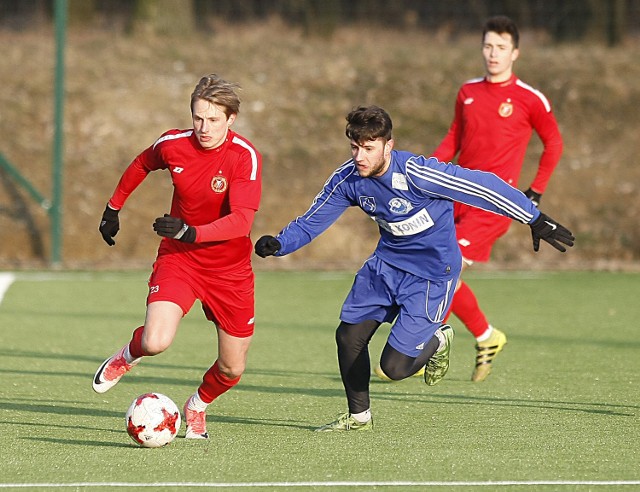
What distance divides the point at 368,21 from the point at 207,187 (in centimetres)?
1370

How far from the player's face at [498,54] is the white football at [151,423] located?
3.55m

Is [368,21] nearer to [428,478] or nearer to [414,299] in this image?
[414,299]

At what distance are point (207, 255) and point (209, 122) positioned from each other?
25.9 inches

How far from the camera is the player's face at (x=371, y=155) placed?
5816 mm

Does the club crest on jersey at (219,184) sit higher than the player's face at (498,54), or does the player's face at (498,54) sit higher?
the player's face at (498,54)

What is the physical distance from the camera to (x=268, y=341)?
9.55m

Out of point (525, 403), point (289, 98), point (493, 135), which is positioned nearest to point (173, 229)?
point (525, 403)

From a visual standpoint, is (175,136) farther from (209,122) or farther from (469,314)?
(469,314)

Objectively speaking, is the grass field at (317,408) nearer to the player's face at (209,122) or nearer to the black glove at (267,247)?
the black glove at (267,247)

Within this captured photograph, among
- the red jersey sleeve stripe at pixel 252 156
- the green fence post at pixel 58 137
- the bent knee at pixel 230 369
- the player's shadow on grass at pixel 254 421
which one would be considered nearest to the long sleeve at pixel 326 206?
the red jersey sleeve stripe at pixel 252 156

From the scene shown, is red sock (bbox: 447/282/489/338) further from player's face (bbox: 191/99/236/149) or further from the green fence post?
the green fence post

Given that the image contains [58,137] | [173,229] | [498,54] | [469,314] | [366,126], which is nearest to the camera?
[173,229]

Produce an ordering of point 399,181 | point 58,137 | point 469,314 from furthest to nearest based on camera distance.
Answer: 1. point 58,137
2. point 469,314
3. point 399,181

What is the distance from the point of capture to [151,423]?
220 inches
